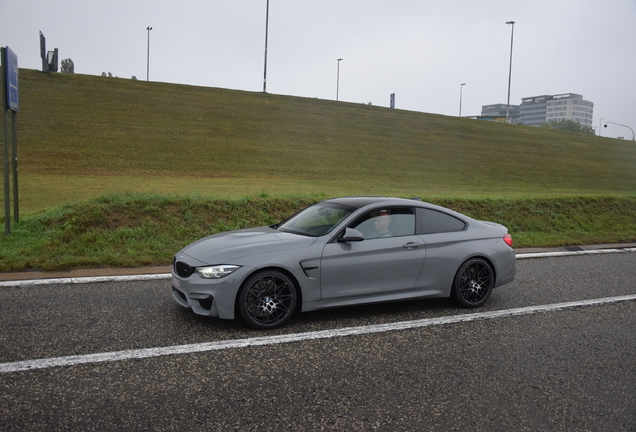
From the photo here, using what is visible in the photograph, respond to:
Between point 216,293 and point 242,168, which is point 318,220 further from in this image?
point 242,168

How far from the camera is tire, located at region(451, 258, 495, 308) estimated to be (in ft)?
20.0

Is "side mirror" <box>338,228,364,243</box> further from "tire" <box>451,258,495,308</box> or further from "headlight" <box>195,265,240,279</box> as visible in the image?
"tire" <box>451,258,495,308</box>

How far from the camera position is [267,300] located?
16.7 ft

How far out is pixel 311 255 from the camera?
527cm

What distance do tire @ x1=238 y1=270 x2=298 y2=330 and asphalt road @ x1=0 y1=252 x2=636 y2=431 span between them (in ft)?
0.52

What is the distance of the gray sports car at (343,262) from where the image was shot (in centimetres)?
502

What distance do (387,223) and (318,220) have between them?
811 millimetres

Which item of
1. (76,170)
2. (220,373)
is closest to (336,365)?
(220,373)

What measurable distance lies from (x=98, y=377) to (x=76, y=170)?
21740mm

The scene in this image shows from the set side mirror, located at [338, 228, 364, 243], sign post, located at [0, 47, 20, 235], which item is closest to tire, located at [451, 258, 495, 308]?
side mirror, located at [338, 228, 364, 243]

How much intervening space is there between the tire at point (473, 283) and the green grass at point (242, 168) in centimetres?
467

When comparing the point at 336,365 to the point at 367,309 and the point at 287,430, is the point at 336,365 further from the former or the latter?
the point at 367,309

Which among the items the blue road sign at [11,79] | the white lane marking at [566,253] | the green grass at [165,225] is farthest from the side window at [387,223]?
the blue road sign at [11,79]

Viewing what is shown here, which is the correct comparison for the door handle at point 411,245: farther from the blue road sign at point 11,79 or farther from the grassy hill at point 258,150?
the grassy hill at point 258,150
